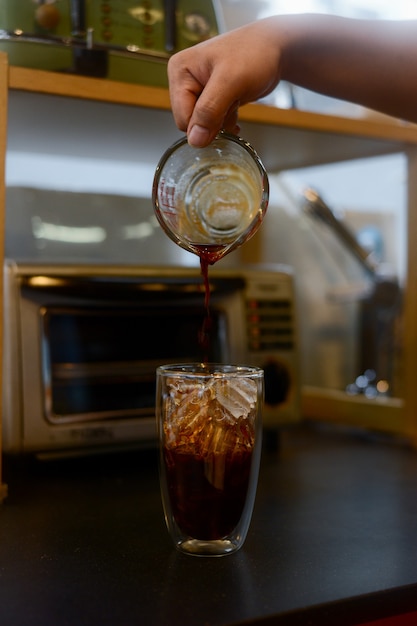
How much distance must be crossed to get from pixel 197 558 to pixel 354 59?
0.62 metres

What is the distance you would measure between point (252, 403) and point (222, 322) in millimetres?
448

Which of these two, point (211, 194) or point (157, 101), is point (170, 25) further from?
point (211, 194)

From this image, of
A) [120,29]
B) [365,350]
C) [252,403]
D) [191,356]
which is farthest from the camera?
[365,350]

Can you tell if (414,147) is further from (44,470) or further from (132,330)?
(44,470)

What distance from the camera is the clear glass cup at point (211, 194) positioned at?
2.59ft

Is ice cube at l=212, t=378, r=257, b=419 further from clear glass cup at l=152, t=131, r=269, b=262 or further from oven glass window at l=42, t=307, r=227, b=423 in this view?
oven glass window at l=42, t=307, r=227, b=423

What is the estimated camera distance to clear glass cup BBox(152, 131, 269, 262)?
2.59 feet

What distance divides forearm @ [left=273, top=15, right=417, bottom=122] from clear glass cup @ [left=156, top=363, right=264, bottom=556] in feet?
1.28

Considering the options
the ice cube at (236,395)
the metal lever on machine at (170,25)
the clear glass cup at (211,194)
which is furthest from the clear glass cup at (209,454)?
the metal lever on machine at (170,25)

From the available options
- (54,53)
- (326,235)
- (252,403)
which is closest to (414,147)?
(326,235)

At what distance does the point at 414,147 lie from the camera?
132cm

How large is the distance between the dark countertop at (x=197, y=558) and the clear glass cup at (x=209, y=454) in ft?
0.09

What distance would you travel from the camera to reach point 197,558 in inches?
28.2

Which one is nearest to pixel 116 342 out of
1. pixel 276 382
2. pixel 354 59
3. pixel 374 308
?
pixel 276 382
